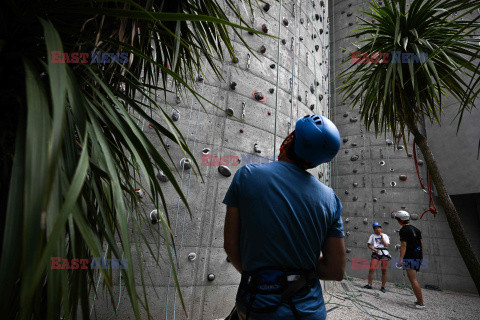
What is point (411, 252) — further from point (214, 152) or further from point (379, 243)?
point (214, 152)

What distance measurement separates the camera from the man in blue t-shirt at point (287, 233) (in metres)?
0.79

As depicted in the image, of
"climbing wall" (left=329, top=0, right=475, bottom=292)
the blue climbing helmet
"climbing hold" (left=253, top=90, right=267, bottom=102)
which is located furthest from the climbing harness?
"climbing wall" (left=329, top=0, right=475, bottom=292)

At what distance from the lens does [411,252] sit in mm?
3557

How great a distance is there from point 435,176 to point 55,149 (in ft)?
9.77

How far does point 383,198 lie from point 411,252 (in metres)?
3.32

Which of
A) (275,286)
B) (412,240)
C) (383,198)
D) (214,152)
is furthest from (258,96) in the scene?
(383,198)

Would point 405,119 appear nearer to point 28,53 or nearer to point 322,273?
point 322,273

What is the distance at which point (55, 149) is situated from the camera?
1.34 feet

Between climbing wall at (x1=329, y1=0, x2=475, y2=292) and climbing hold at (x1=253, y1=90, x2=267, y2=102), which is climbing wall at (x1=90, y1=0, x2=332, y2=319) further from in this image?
climbing wall at (x1=329, y1=0, x2=475, y2=292)

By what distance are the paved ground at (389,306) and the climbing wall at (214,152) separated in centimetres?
171

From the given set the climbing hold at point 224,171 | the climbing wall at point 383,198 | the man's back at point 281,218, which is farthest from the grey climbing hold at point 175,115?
the climbing wall at point 383,198

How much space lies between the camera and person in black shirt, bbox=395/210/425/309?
11.4 feet

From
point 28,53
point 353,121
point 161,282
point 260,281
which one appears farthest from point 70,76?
point 353,121

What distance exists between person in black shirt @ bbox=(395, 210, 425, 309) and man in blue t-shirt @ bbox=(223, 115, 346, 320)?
3401 mm
